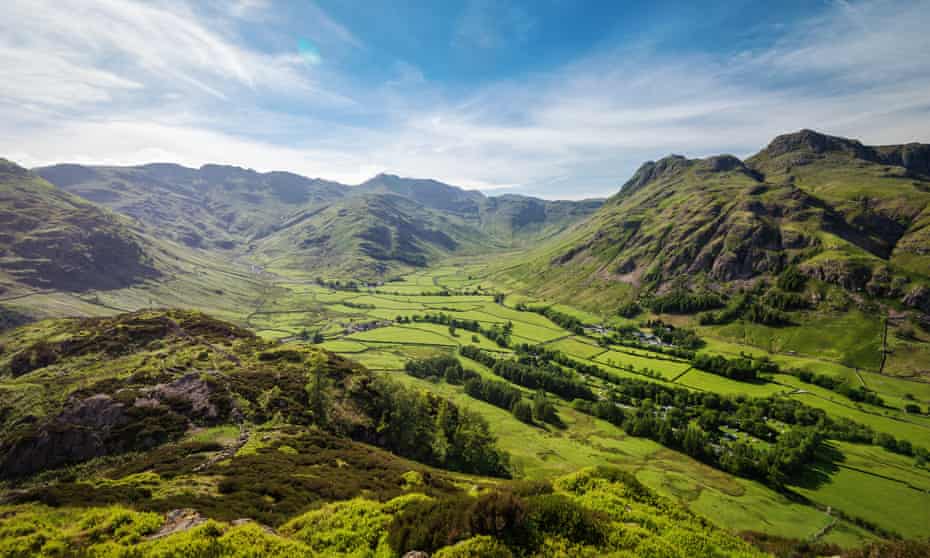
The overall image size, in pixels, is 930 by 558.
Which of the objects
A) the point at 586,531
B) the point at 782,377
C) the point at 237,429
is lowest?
the point at 782,377

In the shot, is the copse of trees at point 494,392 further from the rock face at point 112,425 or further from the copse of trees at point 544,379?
the rock face at point 112,425

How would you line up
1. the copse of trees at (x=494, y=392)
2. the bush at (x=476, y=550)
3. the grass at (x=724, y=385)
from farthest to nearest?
1. the grass at (x=724, y=385)
2. the copse of trees at (x=494, y=392)
3. the bush at (x=476, y=550)

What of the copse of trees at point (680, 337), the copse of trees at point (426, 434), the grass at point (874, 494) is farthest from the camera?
the copse of trees at point (680, 337)

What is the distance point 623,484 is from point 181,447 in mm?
47364

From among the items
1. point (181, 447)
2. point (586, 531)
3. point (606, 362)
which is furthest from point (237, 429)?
point (606, 362)

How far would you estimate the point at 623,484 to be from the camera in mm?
26625

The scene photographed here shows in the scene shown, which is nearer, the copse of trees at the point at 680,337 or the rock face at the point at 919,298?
the rock face at the point at 919,298

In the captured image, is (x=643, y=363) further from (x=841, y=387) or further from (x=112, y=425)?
(x=112, y=425)

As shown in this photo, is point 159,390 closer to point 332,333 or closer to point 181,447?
point 181,447

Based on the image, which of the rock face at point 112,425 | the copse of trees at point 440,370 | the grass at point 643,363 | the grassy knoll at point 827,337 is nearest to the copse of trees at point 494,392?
the copse of trees at point 440,370

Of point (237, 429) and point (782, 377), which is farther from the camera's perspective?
point (782, 377)

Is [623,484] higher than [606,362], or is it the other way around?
[623,484]

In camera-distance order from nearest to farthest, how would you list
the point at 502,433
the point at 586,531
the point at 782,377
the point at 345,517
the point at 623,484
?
the point at 586,531
the point at 345,517
the point at 623,484
the point at 502,433
the point at 782,377

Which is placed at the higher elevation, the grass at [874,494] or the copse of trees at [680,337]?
the copse of trees at [680,337]
